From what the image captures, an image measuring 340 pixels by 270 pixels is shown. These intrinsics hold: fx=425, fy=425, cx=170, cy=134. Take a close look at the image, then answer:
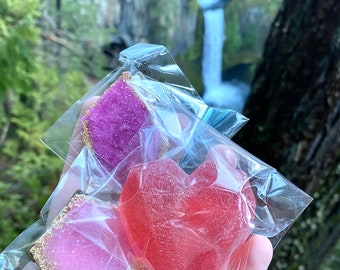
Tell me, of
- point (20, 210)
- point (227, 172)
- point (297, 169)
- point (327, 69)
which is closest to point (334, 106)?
point (327, 69)

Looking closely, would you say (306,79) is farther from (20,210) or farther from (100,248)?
(20,210)

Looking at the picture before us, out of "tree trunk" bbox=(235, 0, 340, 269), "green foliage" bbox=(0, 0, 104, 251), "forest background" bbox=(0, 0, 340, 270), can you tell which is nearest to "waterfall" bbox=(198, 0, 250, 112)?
"forest background" bbox=(0, 0, 340, 270)

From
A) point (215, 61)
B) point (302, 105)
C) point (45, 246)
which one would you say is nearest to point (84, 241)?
point (45, 246)

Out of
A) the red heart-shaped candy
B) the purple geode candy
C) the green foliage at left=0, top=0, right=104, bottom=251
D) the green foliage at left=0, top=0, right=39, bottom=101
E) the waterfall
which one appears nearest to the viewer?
the red heart-shaped candy

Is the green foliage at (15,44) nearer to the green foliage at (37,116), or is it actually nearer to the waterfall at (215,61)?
the green foliage at (37,116)

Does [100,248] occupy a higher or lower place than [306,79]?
lower

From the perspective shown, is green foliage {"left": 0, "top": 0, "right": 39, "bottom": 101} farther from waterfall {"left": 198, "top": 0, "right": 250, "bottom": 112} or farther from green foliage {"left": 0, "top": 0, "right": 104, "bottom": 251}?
waterfall {"left": 198, "top": 0, "right": 250, "bottom": 112}
